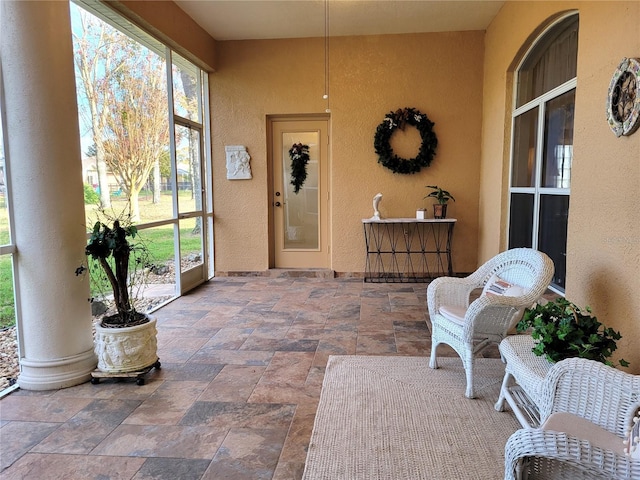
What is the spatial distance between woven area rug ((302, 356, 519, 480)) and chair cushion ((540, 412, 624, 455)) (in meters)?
0.49

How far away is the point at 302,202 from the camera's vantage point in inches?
237

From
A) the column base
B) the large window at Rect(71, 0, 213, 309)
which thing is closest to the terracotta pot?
the large window at Rect(71, 0, 213, 309)

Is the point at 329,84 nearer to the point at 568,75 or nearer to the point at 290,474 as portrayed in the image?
the point at 568,75

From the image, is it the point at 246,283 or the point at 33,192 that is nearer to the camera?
the point at 33,192

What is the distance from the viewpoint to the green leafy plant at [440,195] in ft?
17.9

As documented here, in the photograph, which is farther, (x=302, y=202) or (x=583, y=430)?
(x=302, y=202)

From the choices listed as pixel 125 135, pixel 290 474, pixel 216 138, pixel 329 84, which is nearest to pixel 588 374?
pixel 290 474

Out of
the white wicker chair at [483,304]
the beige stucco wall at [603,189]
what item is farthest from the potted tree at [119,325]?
the beige stucco wall at [603,189]

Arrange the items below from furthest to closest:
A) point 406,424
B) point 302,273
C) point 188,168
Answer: point 302,273
point 188,168
point 406,424

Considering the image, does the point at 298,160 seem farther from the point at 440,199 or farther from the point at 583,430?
the point at 583,430

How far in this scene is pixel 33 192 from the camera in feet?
8.19

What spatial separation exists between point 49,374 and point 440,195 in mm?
4509

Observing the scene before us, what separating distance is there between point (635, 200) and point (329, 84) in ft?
13.8

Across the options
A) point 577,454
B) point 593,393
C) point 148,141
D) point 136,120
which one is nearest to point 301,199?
point 148,141
